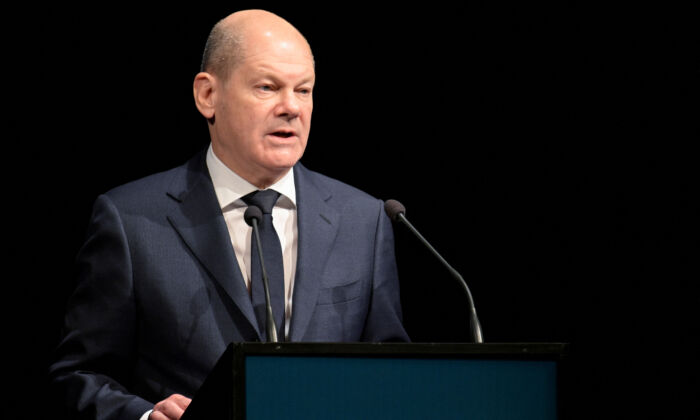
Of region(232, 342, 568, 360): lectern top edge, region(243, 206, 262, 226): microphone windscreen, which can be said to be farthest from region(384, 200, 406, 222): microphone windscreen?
region(232, 342, 568, 360): lectern top edge

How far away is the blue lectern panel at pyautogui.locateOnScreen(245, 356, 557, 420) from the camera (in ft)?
4.90

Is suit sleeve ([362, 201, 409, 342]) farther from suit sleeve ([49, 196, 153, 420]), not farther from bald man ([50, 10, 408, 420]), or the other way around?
suit sleeve ([49, 196, 153, 420])

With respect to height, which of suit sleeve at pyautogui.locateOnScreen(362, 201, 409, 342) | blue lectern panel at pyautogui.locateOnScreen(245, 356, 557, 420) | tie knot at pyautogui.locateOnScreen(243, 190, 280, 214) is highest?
tie knot at pyautogui.locateOnScreen(243, 190, 280, 214)

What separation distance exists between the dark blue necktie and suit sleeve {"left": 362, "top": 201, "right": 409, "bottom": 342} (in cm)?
29

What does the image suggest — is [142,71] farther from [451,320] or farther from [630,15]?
[630,15]

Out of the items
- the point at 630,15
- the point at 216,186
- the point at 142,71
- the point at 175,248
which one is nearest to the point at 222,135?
the point at 216,186

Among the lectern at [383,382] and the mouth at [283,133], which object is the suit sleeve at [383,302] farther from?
the lectern at [383,382]

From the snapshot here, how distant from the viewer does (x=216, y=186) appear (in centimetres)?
238

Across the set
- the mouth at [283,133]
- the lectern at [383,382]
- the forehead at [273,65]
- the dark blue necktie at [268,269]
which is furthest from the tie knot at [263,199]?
the lectern at [383,382]

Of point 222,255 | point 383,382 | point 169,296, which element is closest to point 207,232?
point 222,255

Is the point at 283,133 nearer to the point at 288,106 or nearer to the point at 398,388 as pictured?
the point at 288,106

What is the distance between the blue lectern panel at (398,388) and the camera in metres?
1.49

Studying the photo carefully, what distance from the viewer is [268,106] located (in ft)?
7.54

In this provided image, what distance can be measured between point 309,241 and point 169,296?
0.37 m
